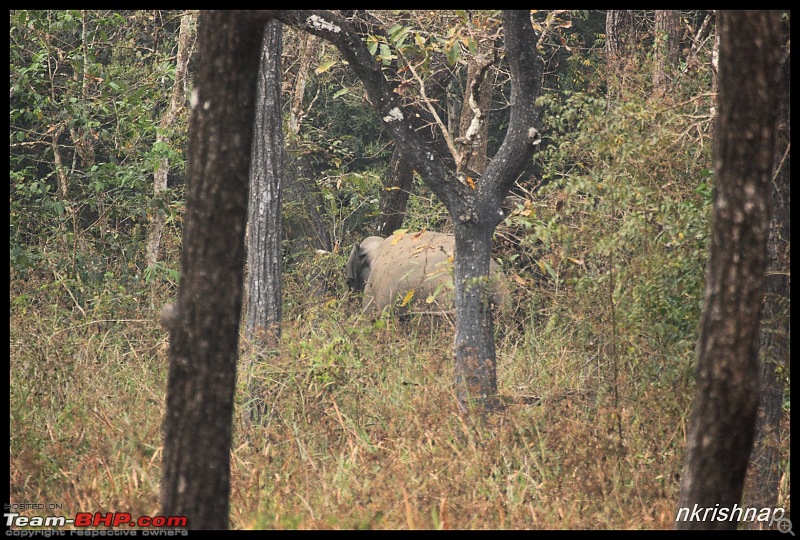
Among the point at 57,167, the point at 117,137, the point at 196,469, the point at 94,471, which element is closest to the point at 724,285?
the point at 196,469

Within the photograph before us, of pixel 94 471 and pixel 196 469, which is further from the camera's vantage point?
pixel 94 471

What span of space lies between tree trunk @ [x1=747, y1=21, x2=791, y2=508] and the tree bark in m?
2.30

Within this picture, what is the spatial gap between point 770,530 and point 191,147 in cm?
413

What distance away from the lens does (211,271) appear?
4.01m

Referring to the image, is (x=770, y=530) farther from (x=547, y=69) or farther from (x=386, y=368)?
(x=547, y=69)

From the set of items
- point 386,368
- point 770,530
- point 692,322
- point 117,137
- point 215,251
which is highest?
point 117,137

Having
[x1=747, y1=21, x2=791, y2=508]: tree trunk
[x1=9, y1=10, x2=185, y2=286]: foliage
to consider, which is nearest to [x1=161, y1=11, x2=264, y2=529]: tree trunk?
[x1=747, y1=21, x2=791, y2=508]: tree trunk

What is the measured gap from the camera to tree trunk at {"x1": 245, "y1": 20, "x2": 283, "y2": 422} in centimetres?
834

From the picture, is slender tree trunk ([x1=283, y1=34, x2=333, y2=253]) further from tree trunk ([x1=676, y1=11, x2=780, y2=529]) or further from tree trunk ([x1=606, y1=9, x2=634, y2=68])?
tree trunk ([x1=676, y1=11, x2=780, y2=529])

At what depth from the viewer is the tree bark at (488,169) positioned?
753 cm

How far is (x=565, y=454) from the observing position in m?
6.05

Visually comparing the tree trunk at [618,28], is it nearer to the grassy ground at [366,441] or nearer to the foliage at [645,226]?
the foliage at [645,226]

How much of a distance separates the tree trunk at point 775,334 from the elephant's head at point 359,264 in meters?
7.48

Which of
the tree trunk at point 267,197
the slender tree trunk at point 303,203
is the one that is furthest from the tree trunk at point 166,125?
the tree trunk at point 267,197
